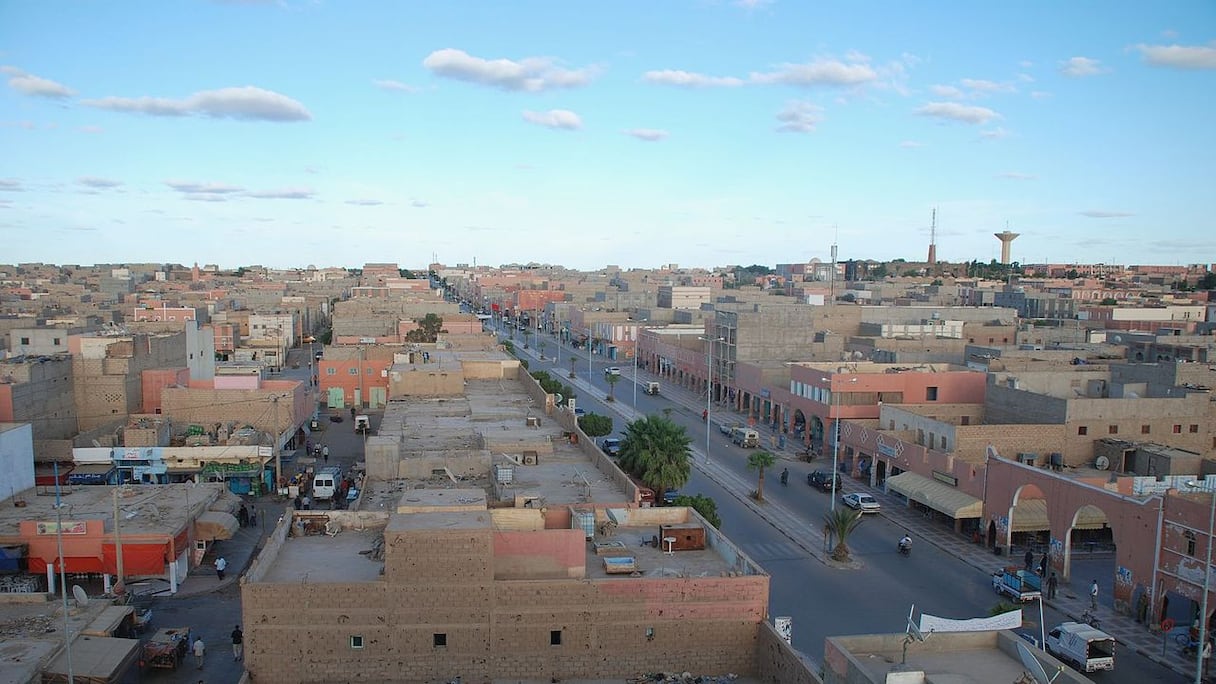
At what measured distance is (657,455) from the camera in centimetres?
3114

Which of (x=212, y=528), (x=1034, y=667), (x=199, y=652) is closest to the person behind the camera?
(x=1034, y=667)

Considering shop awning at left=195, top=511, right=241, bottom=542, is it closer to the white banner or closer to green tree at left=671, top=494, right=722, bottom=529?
green tree at left=671, top=494, right=722, bottom=529

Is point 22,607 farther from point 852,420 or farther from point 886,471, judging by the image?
point 852,420

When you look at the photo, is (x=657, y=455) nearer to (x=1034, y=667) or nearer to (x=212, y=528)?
(x=212, y=528)

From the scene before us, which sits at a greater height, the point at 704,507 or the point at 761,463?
the point at 704,507

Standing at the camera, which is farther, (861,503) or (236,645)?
(861,503)

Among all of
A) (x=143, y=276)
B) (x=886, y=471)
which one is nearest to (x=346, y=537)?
(x=886, y=471)

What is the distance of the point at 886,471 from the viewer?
35.4 m

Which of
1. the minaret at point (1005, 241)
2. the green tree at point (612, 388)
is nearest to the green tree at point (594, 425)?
the green tree at point (612, 388)

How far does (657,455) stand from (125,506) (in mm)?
17833

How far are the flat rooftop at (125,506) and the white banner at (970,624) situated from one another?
21.3 meters

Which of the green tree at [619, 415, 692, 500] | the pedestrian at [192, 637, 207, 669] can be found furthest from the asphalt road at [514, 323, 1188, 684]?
the pedestrian at [192, 637, 207, 669]

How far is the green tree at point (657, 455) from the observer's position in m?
30.9

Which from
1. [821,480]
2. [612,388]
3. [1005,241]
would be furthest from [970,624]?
[1005,241]
